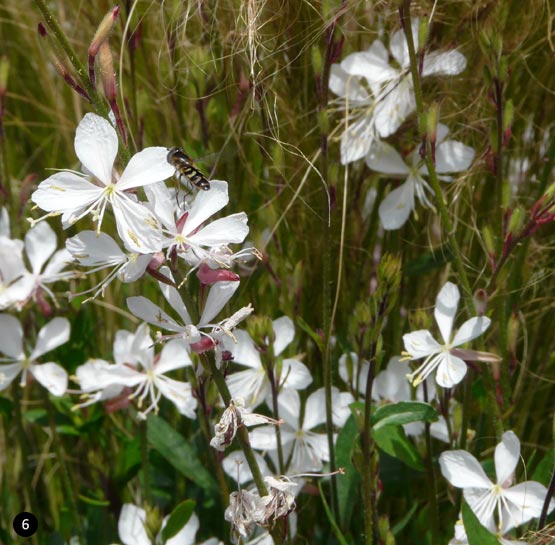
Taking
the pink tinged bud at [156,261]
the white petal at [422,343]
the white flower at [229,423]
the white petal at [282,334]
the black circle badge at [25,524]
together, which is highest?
the pink tinged bud at [156,261]

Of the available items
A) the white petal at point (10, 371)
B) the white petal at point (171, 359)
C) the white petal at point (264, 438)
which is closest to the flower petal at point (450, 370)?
the white petal at point (264, 438)

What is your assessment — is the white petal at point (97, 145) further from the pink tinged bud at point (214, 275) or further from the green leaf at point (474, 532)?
the green leaf at point (474, 532)

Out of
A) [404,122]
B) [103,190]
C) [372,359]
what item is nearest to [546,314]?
[404,122]

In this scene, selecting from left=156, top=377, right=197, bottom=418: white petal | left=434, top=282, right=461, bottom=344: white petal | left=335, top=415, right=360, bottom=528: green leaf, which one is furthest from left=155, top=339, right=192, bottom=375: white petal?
left=434, top=282, right=461, bottom=344: white petal

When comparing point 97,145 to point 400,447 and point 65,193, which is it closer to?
point 65,193

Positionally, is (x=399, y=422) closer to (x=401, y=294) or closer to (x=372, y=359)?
(x=372, y=359)

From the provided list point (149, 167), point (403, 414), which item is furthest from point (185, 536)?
point (149, 167)
